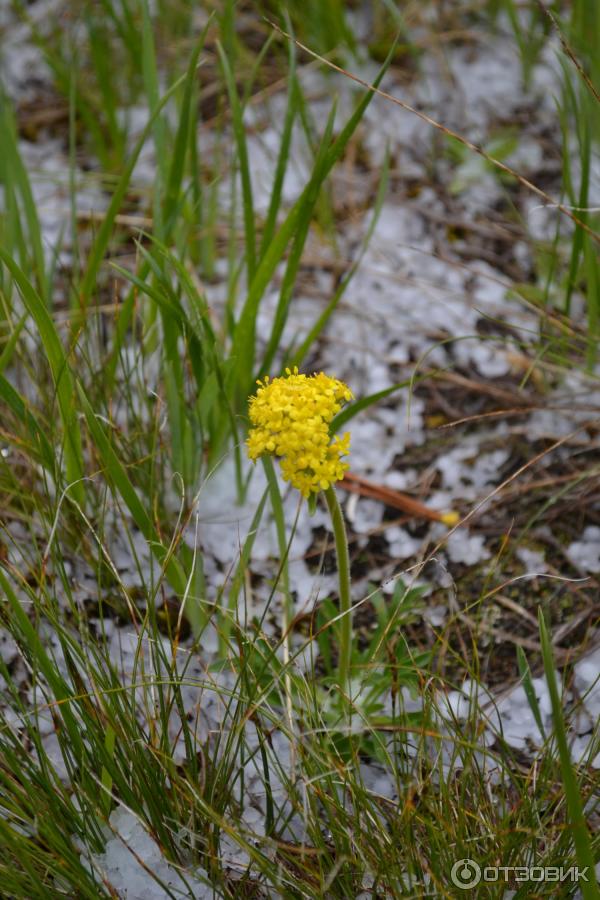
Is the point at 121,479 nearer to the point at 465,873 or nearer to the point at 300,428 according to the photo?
the point at 300,428

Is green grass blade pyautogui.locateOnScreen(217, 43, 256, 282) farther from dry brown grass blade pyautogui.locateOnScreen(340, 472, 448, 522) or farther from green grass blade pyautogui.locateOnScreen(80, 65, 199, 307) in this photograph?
dry brown grass blade pyautogui.locateOnScreen(340, 472, 448, 522)

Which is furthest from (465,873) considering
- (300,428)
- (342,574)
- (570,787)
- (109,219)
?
(109,219)

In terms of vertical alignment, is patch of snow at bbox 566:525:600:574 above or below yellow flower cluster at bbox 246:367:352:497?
above

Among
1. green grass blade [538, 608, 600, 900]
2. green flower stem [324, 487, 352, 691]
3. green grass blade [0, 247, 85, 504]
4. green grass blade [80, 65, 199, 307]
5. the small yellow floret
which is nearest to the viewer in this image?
green grass blade [538, 608, 600, 900]

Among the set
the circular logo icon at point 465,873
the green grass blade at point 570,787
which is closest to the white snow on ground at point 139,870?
the circular logo icon at point 465,873

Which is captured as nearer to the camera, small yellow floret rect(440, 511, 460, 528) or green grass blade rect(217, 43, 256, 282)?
green grass blade rect(217, 43, 256, 282)

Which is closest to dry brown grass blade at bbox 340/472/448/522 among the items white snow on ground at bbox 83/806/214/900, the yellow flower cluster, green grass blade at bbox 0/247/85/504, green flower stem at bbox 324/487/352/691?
green flower stem at bbox 324/487/352/691

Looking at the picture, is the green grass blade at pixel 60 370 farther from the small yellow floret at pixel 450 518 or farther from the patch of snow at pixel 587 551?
the patch of snow at pixel 587 551
